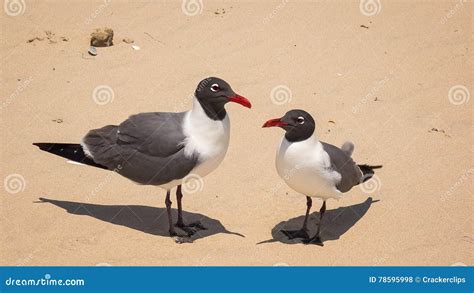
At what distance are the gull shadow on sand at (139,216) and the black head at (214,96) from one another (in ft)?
4.22

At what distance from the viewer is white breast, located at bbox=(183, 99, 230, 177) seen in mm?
6843

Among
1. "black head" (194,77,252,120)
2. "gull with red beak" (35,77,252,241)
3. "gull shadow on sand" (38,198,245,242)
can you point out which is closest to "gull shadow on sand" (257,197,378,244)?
"gull shadow on sand" (38,198,245,242)

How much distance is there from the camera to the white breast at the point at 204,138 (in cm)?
684

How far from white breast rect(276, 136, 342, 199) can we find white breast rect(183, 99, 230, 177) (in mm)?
630

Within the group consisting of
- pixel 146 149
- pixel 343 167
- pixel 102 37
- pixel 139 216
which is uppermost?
pixel 102 37

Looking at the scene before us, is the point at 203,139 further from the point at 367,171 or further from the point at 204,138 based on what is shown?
the point at 367,171

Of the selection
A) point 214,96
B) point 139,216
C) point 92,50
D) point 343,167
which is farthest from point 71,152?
point 92,50

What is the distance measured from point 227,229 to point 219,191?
777 mm

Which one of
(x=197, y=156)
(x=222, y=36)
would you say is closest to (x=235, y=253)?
(x=197, y=156)

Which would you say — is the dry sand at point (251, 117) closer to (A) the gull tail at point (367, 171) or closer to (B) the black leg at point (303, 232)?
(B) the black leg at point (303, 232)

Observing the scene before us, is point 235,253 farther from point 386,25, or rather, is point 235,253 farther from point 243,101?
point 386,25

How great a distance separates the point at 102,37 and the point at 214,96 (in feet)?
15.5

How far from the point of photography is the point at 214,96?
6.86 meters

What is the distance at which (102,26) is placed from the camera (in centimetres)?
1177
